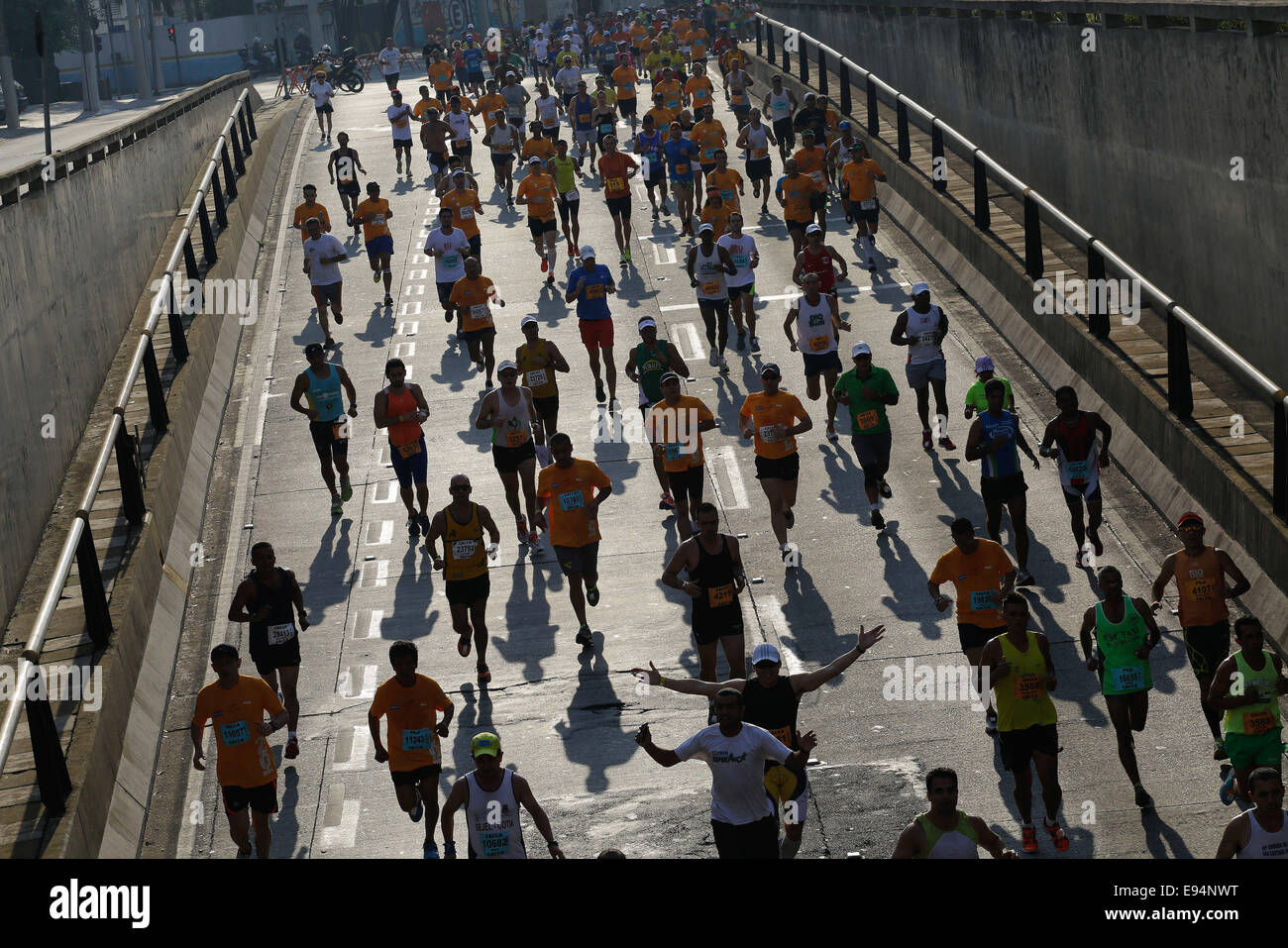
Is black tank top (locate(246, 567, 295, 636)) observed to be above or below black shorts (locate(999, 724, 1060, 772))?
above

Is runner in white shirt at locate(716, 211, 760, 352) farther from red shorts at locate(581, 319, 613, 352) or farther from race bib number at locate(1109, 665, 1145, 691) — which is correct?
race bib number at locate(1109, 665, 1145, 691)

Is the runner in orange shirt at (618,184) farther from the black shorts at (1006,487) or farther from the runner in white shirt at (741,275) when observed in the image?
the black shorts at (1006,487)

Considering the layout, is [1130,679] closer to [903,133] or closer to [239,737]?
[239,737]

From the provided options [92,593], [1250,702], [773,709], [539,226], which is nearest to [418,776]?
[773,709]

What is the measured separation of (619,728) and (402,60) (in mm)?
64691

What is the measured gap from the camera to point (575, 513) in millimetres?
14789

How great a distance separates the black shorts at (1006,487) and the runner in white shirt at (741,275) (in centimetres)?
733

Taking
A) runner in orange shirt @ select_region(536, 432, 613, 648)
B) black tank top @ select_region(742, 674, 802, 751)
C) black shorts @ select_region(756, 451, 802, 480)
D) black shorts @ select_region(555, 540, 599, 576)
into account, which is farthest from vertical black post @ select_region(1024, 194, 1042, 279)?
black tank top @ select_region(742, 674, 802, 751)

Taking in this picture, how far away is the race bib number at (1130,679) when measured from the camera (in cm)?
1141

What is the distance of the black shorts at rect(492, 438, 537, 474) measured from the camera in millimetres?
17047

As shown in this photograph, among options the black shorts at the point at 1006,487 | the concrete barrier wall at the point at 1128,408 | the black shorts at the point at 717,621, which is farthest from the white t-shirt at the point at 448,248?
the black shorts at the point at 717,621

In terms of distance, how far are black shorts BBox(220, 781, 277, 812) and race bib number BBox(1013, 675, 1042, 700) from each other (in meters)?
4.98

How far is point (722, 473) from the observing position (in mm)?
18781
